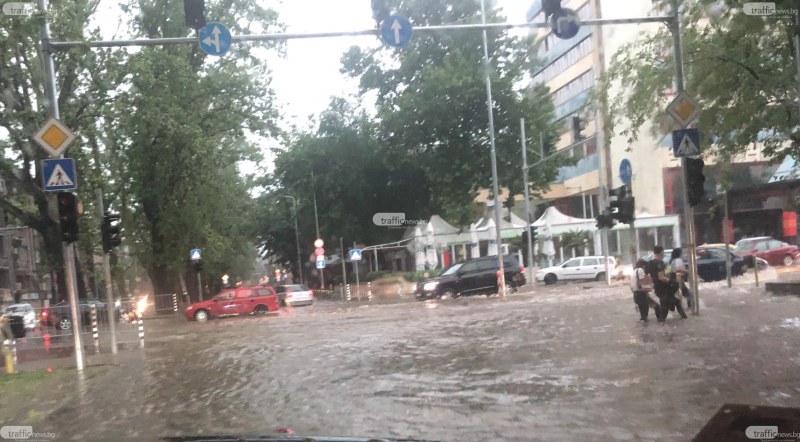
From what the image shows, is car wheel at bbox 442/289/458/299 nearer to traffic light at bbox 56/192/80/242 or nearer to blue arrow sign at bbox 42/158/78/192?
traffic light at bbox 56/192/80/242

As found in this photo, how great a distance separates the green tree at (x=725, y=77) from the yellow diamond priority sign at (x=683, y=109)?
1843mm

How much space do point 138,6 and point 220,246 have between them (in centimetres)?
1322

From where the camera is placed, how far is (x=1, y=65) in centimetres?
2341

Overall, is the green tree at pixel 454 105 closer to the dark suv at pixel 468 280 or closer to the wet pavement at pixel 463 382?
the dark suv at pixel 468 280

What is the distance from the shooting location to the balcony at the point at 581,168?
49656mm

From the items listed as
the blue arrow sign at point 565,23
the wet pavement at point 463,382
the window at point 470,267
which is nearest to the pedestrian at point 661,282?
the wet pavement at point 463,382

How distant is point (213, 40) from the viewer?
11.4 metres

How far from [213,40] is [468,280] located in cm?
2227

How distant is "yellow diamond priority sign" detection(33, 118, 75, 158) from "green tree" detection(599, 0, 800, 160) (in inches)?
550

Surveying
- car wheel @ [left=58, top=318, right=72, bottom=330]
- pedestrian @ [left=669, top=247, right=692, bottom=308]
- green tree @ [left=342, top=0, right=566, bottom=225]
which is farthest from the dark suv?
car wheel @ [left=58, top=318, right=72, bottom=330]

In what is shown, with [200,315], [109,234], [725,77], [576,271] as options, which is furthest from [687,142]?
[576,271]

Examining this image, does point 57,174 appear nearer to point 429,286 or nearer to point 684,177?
point 684,177

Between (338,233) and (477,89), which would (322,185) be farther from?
(477,89)

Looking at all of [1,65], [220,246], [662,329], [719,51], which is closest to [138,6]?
[1,65]
